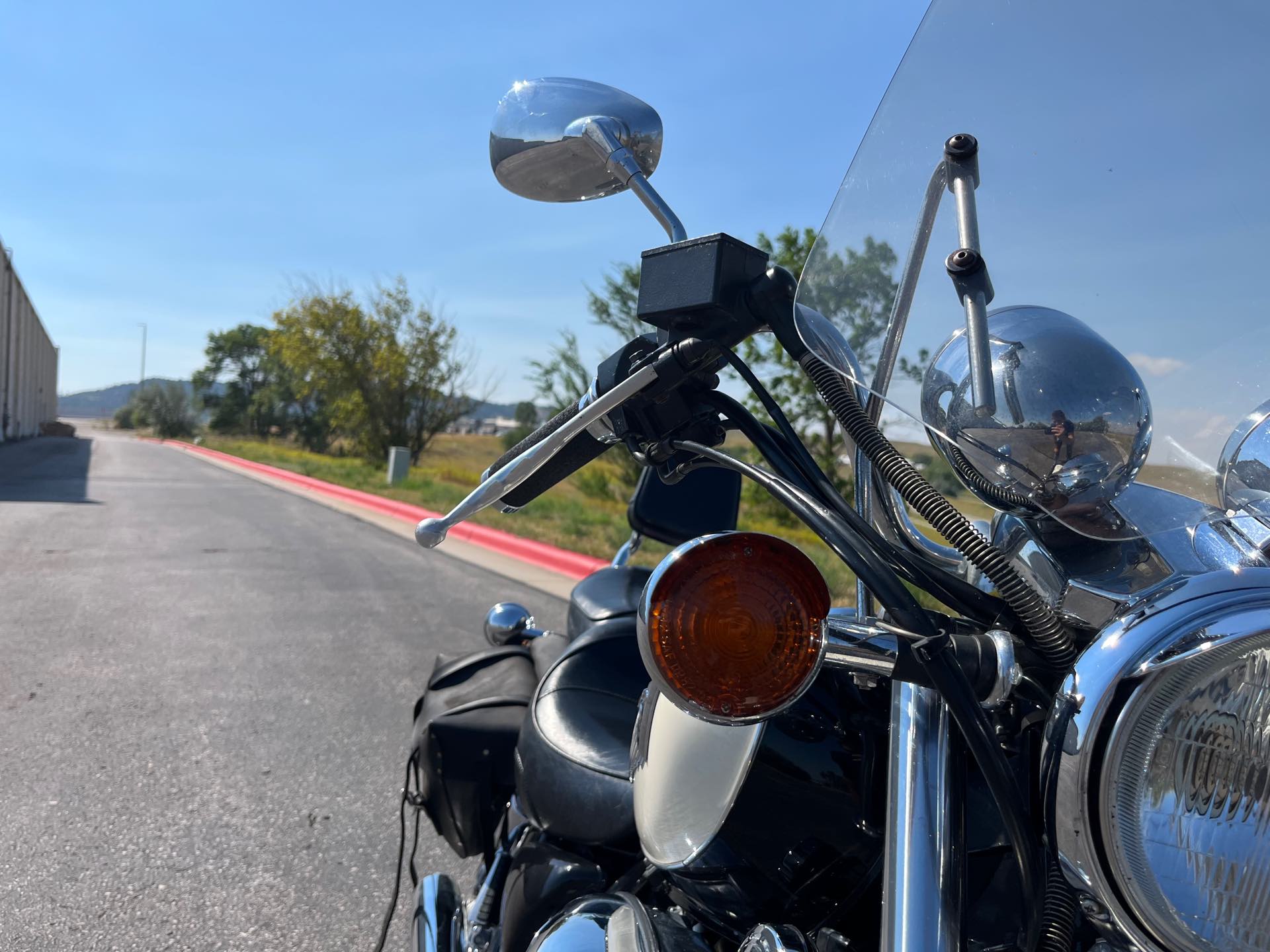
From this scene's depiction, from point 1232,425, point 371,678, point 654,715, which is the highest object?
point 1232,425

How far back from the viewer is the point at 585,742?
1712 millimetres

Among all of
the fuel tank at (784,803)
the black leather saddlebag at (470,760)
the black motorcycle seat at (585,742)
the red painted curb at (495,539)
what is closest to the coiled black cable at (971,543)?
the fuel tank at (784,803)

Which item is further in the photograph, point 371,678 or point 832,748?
point 371,678

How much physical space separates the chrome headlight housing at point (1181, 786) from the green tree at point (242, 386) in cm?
6199

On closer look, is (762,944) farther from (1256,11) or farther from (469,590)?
(469,590)

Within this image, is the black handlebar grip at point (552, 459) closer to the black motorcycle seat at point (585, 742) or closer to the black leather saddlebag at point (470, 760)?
the black motorcycle seat at point (585, 742)

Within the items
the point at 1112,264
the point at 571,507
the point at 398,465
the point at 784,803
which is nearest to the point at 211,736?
the point at 784,803

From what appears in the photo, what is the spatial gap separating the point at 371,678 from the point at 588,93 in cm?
398

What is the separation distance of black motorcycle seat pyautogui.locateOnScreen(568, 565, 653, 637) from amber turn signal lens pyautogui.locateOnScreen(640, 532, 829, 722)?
49.0 inches

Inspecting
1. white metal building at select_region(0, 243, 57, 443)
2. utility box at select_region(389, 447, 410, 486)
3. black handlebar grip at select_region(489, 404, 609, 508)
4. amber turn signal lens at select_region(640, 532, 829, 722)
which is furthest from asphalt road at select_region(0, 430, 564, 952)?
white metal building at select_region(0, 243, 57, 443)

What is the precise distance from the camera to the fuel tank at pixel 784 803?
1154 millimetres

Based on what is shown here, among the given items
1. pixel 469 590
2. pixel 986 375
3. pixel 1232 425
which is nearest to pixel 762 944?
pixel 986 375

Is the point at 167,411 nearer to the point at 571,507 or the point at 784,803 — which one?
the point at 571,507

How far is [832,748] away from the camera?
1.16 meters
